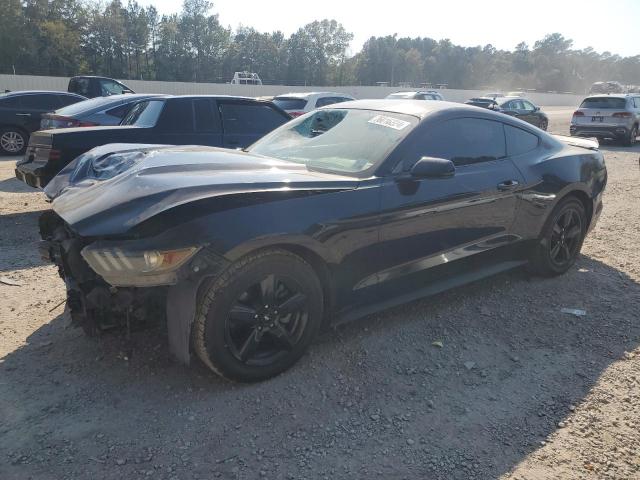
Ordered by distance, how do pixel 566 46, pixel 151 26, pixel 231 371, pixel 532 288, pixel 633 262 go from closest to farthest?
pixel 231 371, pixel 532 288, pixel 633 262, pixel 151 26, pixel 566 46

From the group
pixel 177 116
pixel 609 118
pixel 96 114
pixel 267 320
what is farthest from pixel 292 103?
pixel 609 118

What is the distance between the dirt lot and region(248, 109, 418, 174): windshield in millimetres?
1203

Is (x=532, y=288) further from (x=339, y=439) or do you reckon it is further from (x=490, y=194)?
(x=339, y=439)

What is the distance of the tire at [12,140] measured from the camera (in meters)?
11.4

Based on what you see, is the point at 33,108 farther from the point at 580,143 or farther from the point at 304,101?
the point at 580,143

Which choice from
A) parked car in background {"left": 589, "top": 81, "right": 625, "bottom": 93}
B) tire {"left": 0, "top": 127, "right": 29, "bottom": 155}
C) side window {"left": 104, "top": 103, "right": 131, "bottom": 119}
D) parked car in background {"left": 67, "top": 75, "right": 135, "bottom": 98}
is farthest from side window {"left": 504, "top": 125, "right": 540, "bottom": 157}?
parked car in background {"left": 589, "top": 81, "right": 625, "bottom": 93}

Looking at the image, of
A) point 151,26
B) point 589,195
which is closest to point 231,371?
point 589,195

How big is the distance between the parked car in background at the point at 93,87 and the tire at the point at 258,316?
1457 cm

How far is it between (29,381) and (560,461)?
2.87 m

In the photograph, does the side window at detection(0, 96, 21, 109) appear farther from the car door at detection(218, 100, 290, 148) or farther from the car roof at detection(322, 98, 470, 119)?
the car roof at detection(322, 98, 470, 119)

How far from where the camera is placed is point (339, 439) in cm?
249

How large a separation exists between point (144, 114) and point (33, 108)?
21.2 feet

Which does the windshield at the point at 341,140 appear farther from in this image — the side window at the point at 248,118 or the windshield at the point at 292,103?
the windshield at the point at 292,103

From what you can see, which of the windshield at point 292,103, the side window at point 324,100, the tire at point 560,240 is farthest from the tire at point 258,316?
the side window at point 324,100
